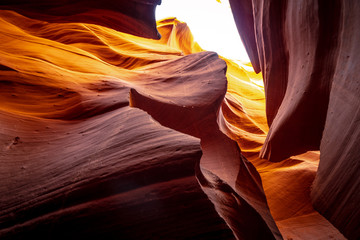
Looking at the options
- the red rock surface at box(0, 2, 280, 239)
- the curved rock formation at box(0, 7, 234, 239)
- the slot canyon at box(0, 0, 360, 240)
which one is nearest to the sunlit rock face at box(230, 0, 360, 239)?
the slot canyon at box(0, 0, 360, 240)

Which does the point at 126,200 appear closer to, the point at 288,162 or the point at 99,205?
the point at 99,205

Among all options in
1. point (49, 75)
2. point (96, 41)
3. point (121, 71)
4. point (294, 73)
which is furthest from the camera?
point (96, 41)

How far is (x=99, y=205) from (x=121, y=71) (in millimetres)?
2823

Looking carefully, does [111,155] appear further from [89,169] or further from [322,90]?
[322,90]

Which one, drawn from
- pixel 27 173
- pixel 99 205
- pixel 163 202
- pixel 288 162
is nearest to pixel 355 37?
pixel 163 202

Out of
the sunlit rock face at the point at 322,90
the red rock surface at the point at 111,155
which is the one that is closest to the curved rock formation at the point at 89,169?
the red rock surface at the point at 111,155

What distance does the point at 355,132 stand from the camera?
5.74 ft

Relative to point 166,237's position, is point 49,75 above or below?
above

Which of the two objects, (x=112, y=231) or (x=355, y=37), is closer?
(x=112, y=231)

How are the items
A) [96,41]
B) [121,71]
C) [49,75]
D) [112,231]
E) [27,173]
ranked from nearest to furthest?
[112,231] < [27,173] < [49,75] < [121,71] < [96,41]

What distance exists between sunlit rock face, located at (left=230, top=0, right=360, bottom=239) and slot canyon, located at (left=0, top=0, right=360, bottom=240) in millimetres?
14

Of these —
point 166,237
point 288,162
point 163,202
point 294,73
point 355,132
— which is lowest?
point 288,162

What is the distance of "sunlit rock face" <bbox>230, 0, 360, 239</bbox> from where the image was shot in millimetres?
1847

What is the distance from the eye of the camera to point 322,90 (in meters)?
2.37
